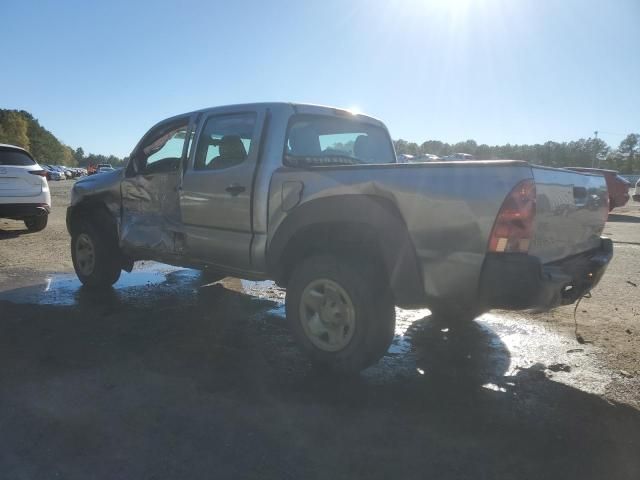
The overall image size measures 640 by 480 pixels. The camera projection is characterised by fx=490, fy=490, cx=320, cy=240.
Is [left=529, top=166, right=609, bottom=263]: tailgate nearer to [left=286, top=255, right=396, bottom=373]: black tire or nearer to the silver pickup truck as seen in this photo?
the silver pickup truck

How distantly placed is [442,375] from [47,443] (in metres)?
2.57

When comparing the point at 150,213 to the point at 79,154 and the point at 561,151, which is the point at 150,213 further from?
the point at 79,154

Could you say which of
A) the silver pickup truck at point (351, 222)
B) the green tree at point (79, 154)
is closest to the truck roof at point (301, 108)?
the silver pickup truck at point (351, 222)

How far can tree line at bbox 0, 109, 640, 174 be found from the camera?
2341 inches

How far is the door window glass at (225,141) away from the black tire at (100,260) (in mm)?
1844

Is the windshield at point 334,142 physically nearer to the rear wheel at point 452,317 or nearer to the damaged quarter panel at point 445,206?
the damaged quarter panel at point 445,206

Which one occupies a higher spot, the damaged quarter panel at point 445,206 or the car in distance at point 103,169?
the car in distance at point 103,169

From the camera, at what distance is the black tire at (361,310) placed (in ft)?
10.9

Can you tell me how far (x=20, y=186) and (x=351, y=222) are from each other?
8.65 metres

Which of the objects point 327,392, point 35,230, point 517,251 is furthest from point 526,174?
point 35,230

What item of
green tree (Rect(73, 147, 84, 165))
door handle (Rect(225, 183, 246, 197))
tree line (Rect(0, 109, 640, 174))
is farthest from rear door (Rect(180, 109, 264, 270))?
green tree (Rect(73, 147, 84, 165))

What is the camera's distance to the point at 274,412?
2977 mm

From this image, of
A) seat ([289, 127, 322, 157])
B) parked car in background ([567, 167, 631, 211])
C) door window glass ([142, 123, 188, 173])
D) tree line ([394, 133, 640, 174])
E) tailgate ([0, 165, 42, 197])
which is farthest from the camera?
tree line ([394, 133, 640, 174])

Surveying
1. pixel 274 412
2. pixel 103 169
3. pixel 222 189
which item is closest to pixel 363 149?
pixel 222 189
